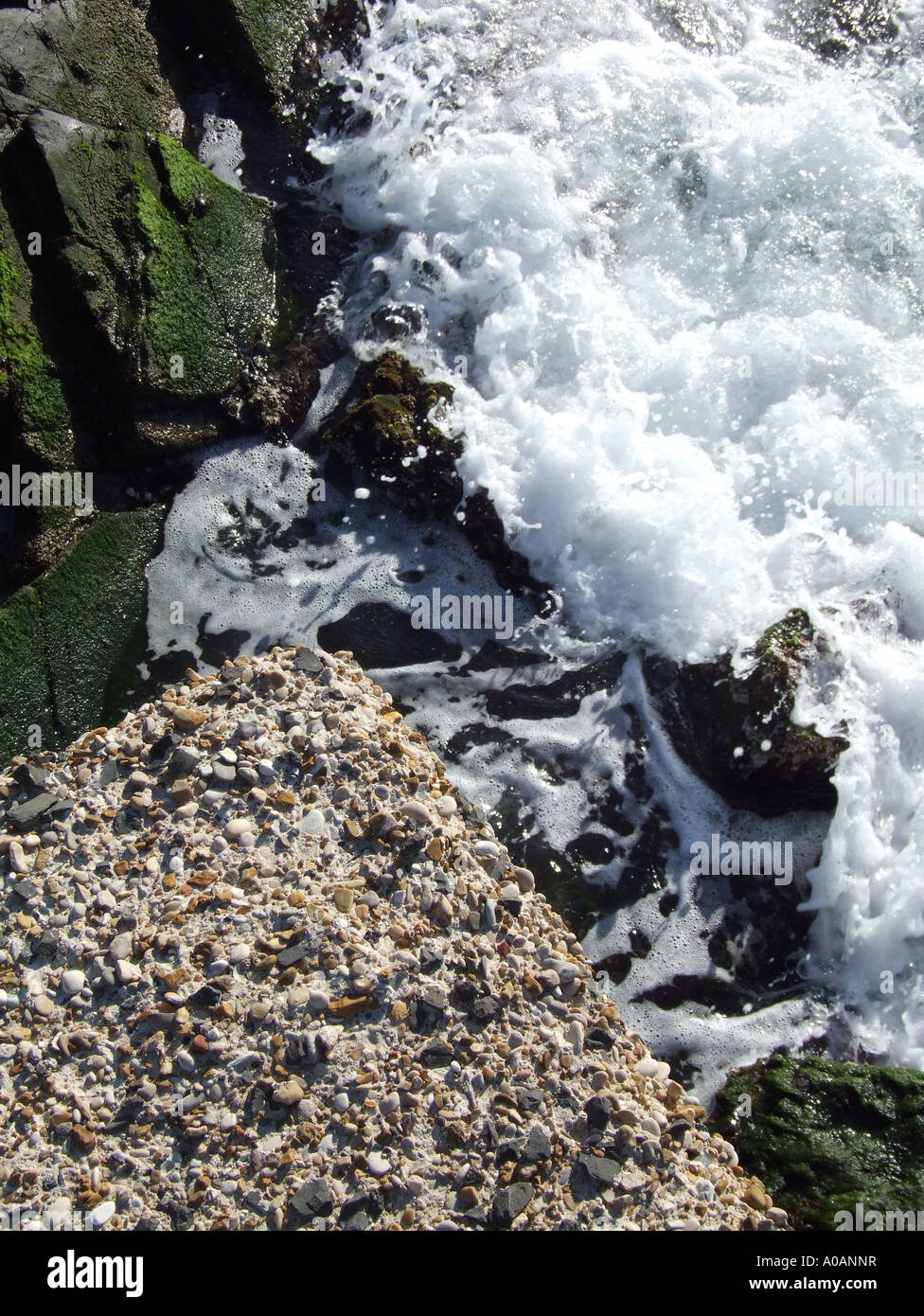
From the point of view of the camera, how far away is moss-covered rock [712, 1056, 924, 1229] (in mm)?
5332

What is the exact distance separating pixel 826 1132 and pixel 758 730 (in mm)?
2520

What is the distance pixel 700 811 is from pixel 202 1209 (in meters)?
4.00

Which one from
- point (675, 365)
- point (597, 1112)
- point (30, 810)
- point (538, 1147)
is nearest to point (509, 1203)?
point (538, 1147)

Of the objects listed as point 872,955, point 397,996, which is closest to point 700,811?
point 872,955

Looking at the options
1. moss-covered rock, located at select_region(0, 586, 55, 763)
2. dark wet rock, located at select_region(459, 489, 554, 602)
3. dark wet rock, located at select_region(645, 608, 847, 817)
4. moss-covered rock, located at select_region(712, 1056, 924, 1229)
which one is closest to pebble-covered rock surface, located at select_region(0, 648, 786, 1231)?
moss-covered rock, located at select_region(712, 1056, 924, 1229)

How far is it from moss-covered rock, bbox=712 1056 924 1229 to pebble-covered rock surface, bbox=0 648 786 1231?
272mm

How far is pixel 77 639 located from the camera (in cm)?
690

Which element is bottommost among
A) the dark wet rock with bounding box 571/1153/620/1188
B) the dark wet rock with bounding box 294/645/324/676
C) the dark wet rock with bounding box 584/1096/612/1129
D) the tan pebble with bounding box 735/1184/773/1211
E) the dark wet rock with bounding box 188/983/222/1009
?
the tan pebble with bounding box 735/1184/773/1211

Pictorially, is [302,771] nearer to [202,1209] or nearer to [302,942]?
[302,942]

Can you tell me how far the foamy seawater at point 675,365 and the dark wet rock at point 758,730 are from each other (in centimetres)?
17

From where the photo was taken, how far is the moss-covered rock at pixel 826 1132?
5332 millimetres

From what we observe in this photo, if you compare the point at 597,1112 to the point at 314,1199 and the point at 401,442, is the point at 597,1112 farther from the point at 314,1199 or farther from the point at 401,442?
the point at 401,442

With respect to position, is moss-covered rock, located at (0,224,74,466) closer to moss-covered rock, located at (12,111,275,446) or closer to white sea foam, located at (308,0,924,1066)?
moss-covered rock, located at (12,111,275,446)

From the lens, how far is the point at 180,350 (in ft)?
25.2
